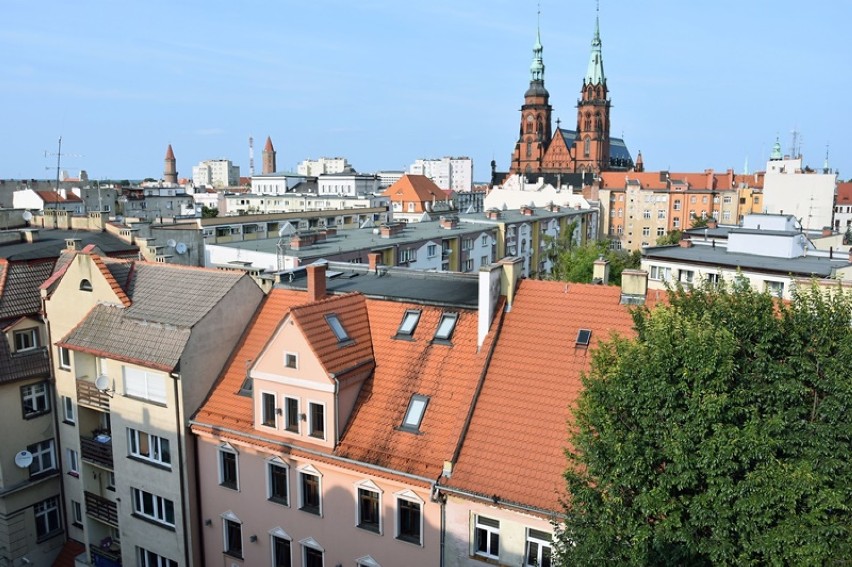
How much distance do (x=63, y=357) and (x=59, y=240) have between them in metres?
10.0

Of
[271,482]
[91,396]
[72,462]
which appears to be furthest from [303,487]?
[72,462]

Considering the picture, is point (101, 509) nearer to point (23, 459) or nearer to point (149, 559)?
point (149, 559)

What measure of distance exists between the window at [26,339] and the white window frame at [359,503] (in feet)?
51.6

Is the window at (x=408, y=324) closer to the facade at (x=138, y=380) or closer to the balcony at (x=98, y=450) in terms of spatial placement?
Result: the facade at (x=138, y=380)

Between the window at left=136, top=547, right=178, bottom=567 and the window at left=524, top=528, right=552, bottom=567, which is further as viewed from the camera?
the window at left=136, top=547, right=178, bottom=567

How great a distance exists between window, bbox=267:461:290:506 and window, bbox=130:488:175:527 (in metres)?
4.14

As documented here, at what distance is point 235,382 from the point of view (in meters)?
A: 21.1

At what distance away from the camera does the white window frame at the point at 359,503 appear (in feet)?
57.8

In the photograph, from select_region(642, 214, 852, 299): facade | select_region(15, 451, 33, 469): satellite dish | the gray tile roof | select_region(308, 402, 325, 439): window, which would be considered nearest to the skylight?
select_region(308, 402, 325, 439): window

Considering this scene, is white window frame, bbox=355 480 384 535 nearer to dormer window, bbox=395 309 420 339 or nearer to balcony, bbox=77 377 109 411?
dormer window, bbox=395 309 420 339

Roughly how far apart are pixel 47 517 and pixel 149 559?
21.8 ft

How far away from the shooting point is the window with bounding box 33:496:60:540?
2546cm

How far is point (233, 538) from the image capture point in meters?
20.7

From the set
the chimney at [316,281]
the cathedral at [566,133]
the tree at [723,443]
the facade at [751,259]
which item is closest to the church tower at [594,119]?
the cathedral at [566,133]
